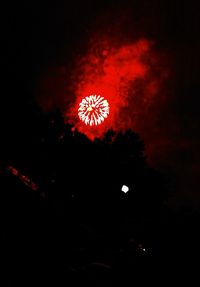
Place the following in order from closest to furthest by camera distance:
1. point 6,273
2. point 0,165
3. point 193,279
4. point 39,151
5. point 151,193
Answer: point 6,273 < point 0,165 < point 193,279 < point 39,151 < point 151,193

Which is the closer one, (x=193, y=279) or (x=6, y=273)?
(x=6, y=273)

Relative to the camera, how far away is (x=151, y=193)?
82.0ft

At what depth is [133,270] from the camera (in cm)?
1429

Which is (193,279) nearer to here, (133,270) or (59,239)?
(133,270)

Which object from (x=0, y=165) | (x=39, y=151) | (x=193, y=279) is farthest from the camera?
(x=39, y=151)

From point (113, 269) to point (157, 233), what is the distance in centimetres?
650

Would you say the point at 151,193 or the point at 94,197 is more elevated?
the point at 151,193

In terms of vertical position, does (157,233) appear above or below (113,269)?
above

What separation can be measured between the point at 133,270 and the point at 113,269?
919 millimetres

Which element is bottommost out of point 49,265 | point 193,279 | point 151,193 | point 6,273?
point 6,273

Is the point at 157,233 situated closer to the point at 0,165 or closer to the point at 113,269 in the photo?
the point at 113,269

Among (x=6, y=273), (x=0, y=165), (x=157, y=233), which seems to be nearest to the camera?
(x=6, y=273)

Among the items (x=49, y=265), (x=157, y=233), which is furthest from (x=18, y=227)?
(x=157, y=233)

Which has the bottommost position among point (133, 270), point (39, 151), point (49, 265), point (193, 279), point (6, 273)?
point (6, 273)
